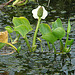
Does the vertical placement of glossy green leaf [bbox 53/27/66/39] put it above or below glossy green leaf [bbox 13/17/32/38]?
below

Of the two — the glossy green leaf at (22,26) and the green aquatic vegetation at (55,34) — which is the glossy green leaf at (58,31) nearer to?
the green aquatic vegetation at (55,34)

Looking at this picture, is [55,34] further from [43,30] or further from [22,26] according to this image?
[22,26]

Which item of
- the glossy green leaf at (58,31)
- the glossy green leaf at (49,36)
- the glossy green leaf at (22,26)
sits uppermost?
the glossy green leaf at (22,26)

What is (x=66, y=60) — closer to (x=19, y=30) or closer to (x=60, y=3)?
(x=19, y=30)

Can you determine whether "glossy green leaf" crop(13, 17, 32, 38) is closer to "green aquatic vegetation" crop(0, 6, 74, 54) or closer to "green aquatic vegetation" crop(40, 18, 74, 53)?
"green aquatic vegetation" crop(0, 6, 74, 54)

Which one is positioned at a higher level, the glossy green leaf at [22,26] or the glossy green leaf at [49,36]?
the glossy green leaf at [22,26]

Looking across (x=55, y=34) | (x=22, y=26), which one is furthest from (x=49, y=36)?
(x=22, y=26)

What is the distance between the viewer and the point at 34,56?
2.42m

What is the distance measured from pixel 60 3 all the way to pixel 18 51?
5.17 ft

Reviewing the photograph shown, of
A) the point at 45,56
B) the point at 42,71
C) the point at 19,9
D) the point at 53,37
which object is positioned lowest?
the point at 42,71

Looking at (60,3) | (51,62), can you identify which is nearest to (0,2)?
(60,3)

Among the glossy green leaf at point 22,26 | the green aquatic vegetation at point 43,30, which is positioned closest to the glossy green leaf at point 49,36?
the green aquatic vegetation at point 43,30

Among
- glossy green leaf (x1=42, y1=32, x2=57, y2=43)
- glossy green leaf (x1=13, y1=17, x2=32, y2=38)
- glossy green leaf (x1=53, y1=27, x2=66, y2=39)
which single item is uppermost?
glossy green leaf (x1=13, y1=17, x2=32, y2=38)

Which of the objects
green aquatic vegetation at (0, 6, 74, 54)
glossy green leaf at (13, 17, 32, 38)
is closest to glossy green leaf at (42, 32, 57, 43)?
green aquatic vegetation at (0, 6, 74, 54)
